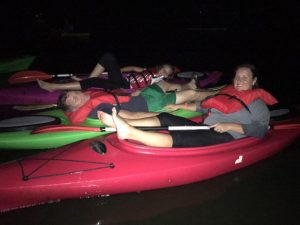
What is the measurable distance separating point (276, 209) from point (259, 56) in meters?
12.0

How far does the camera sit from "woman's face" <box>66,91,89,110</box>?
12.7ft

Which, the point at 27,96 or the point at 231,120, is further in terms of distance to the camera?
the point at 27,96

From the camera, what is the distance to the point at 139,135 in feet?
10.7

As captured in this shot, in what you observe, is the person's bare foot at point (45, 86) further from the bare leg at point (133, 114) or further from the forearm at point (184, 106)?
the forearm at point (184, 106)

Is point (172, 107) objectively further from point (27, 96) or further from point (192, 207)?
point (27, 96)

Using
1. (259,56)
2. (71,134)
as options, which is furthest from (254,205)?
(259,56)

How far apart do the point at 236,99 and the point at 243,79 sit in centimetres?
23

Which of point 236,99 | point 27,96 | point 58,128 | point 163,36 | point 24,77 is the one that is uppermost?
point 163,36

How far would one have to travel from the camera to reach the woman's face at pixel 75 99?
3867mm

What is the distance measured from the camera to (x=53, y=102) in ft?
18.0

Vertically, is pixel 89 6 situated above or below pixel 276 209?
above

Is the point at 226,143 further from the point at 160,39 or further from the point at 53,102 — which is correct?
the point at 160,39

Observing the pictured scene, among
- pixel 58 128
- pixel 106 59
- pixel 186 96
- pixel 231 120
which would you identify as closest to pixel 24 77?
pixel 106 59

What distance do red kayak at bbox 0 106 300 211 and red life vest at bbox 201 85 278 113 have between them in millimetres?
410
